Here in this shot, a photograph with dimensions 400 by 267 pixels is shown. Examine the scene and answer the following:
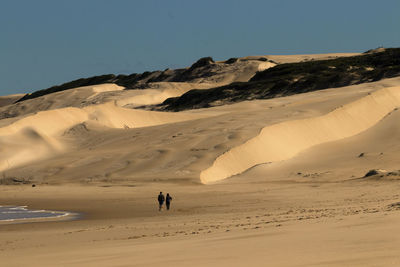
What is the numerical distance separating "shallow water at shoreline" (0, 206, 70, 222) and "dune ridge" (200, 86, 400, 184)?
8.74 m

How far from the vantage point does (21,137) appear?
45.4m

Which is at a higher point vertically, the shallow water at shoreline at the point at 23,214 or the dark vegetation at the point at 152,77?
the dark vegetation at the point at 152,77

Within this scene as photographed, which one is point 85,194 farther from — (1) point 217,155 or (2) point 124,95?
(2) point 124,95

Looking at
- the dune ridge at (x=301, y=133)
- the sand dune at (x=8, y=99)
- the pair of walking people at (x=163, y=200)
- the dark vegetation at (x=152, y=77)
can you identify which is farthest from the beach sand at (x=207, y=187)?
the sand dune at (x=8, y=99)

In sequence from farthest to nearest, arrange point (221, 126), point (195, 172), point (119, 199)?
point (221, 126) → point (195, 172) → point (119, 199)

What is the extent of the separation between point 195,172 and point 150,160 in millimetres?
3891

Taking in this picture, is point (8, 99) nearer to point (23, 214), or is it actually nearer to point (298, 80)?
point (298, 80)

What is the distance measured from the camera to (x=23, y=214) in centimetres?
2288

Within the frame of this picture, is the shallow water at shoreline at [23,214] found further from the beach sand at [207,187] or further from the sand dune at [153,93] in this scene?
the sand dune at [153,93]

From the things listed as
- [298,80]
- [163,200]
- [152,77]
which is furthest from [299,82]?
[163,200]

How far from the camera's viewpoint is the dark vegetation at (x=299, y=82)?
7019 cm

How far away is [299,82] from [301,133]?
110 feet

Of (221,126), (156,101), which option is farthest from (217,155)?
(156,101)

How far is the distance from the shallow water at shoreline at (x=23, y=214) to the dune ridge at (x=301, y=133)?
8.74m
